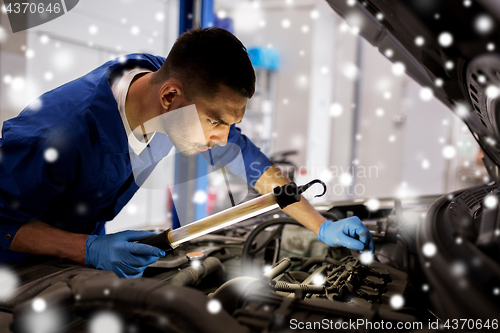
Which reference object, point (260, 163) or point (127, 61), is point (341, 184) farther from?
point (127, 61)

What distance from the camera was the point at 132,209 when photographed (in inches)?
151

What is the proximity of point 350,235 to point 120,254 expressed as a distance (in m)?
0.76

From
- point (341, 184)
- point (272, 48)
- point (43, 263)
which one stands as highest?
point (272, 48)

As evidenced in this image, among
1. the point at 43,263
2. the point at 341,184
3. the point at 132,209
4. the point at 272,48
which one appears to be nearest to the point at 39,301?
the point at 43,263

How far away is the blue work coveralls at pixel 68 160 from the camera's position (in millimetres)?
1024

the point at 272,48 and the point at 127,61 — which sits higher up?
the point at 272,48

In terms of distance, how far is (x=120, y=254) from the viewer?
40.8 inches

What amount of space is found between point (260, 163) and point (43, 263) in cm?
89
